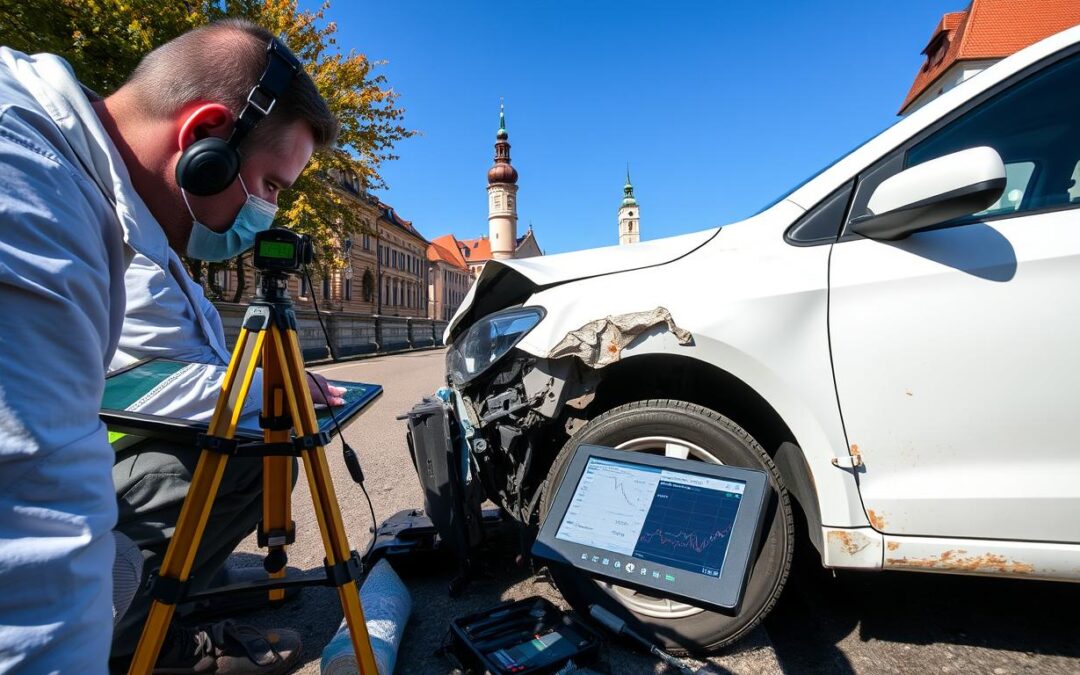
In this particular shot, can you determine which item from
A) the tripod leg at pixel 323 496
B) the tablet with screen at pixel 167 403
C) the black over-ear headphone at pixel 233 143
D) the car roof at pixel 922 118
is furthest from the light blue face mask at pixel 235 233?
the car roof at pixel 922 118

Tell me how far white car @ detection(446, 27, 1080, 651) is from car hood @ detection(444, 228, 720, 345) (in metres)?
0.02

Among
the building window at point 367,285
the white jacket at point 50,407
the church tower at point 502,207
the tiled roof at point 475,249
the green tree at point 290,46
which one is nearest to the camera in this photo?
the white jacket at point 50,407

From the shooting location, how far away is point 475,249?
352 feet

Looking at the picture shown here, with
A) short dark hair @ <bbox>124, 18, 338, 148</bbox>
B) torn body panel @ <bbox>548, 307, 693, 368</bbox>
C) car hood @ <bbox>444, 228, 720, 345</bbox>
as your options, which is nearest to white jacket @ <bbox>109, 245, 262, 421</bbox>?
short dark hair @ <bbox>124, 18, 338, 148</bbox>

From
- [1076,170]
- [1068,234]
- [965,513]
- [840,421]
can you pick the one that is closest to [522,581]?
[840,421]

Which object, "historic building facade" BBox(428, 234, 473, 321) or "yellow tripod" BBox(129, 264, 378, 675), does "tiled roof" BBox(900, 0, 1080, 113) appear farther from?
"historic building facade" BBox(428, 234, 473, 321)

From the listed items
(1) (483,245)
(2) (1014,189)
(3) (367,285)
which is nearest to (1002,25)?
(2) (1014,189)

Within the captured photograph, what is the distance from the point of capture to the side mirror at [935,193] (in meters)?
1.46

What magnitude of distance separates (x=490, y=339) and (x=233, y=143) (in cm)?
111

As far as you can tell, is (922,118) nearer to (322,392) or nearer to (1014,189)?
(1014,189)

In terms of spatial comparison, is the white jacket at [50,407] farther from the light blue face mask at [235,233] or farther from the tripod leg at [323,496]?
the tripod leg at [323,496]

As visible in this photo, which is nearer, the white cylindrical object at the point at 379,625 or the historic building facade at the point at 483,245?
the white cylindrical object at the point at 379,625

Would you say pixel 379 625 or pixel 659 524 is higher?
pixel 659 524

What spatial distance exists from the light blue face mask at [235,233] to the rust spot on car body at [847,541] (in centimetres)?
196
